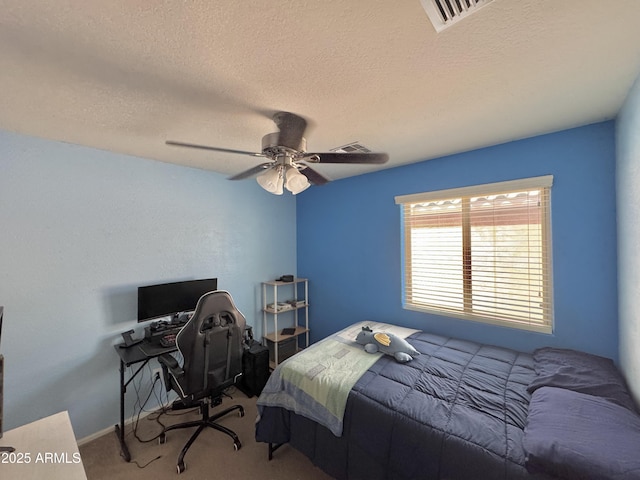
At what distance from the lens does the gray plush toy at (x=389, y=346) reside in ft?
6.63

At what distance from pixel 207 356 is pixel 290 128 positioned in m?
1.72

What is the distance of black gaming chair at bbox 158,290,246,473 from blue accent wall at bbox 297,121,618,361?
1.61 metres

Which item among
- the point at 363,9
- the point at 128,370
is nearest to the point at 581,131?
the point at 363,9

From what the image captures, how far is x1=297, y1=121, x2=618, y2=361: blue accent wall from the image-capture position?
6.15 feet

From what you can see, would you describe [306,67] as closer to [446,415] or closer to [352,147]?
[352,147]

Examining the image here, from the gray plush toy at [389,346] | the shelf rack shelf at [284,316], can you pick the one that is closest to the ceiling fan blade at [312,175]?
the gray plush toy at [389,346]

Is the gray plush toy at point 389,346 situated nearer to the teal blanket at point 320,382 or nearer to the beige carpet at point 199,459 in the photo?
the teal blanket at point 320,382

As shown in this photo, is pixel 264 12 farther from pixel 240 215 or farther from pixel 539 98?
pixel 240 215

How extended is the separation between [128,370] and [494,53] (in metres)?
3.48

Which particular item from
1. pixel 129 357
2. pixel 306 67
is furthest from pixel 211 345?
pixel 306 67

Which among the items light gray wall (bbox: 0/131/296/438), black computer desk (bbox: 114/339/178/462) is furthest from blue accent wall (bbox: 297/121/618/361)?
black computer desk (bbox: 114/339/178/462)

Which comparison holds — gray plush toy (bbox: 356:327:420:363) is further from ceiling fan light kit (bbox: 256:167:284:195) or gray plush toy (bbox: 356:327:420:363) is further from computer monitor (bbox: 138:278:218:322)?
computer monitor (bbox: 138:278:218:322)

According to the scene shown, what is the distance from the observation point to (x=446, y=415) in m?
1.39

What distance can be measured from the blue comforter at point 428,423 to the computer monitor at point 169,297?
4.32 feet
